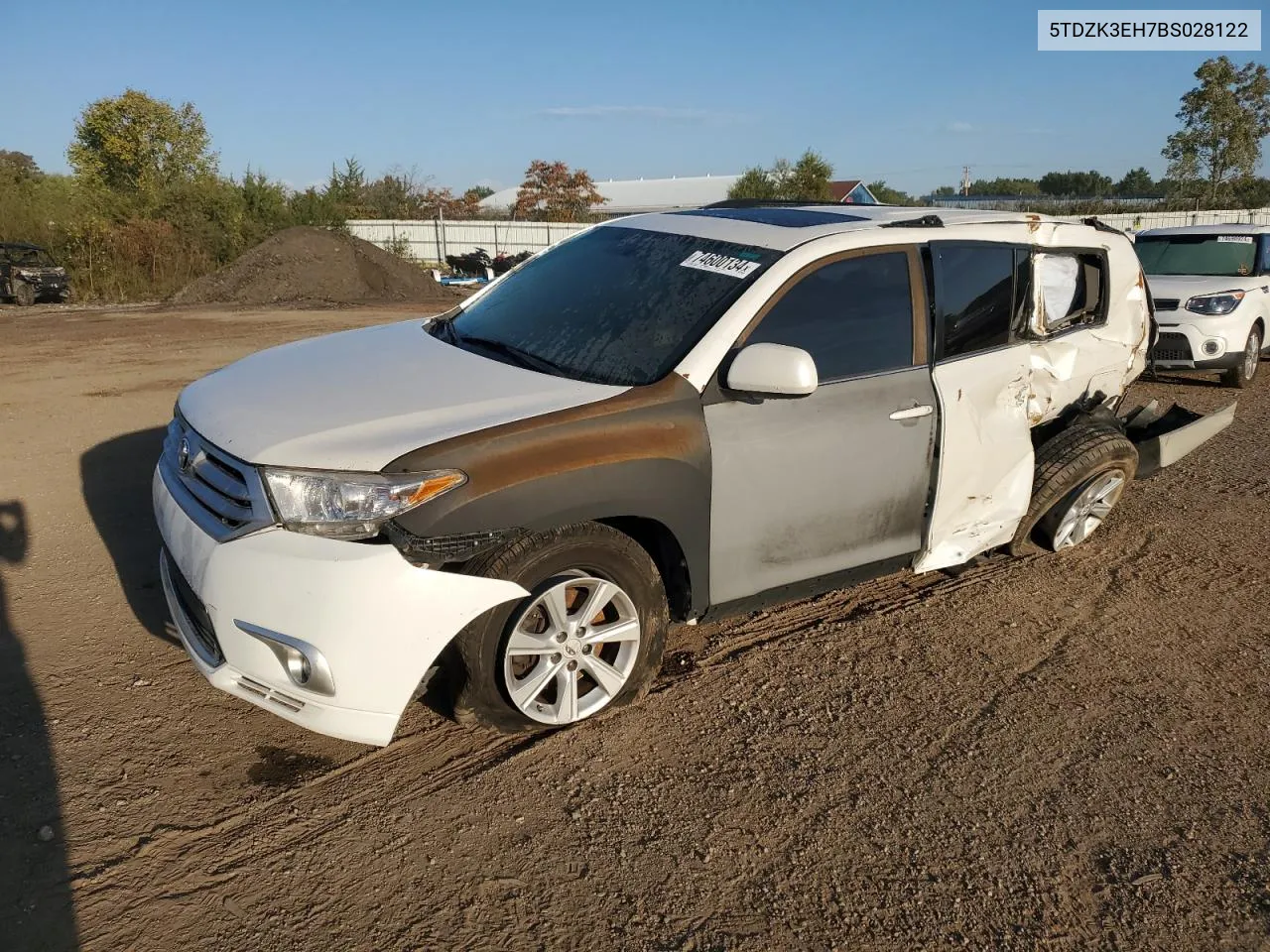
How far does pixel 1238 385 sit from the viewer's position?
1063cm

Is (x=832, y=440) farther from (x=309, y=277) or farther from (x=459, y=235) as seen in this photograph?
(x=459, y=235)

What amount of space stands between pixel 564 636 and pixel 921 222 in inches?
97.5

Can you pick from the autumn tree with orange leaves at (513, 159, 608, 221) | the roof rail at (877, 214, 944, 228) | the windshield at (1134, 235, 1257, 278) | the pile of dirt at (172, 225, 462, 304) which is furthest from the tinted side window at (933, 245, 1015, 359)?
the autumn tree with orange leaves at (513, 159, 608, 221)

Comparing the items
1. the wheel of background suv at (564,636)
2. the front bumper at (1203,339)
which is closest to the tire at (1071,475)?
the wheel of background suv at (564,636)

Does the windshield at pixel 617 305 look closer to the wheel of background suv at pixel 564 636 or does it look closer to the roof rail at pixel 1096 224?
the wheel of background suv at pixel 564 636

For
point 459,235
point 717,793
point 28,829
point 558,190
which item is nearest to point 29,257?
point 459,235

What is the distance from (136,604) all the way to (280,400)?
1.66 metres

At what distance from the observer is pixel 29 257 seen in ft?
72.2

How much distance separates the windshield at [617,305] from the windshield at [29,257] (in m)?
22.2

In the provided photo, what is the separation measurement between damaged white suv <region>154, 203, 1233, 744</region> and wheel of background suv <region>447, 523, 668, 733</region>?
0.04ft

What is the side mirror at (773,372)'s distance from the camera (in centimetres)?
332

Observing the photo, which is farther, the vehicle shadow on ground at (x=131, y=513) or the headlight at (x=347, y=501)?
the vehicle shadow on ground at (x=131, y=513)

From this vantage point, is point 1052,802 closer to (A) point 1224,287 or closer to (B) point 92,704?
(B) point 92,704

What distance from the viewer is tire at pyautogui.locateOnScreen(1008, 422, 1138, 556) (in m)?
4.75
